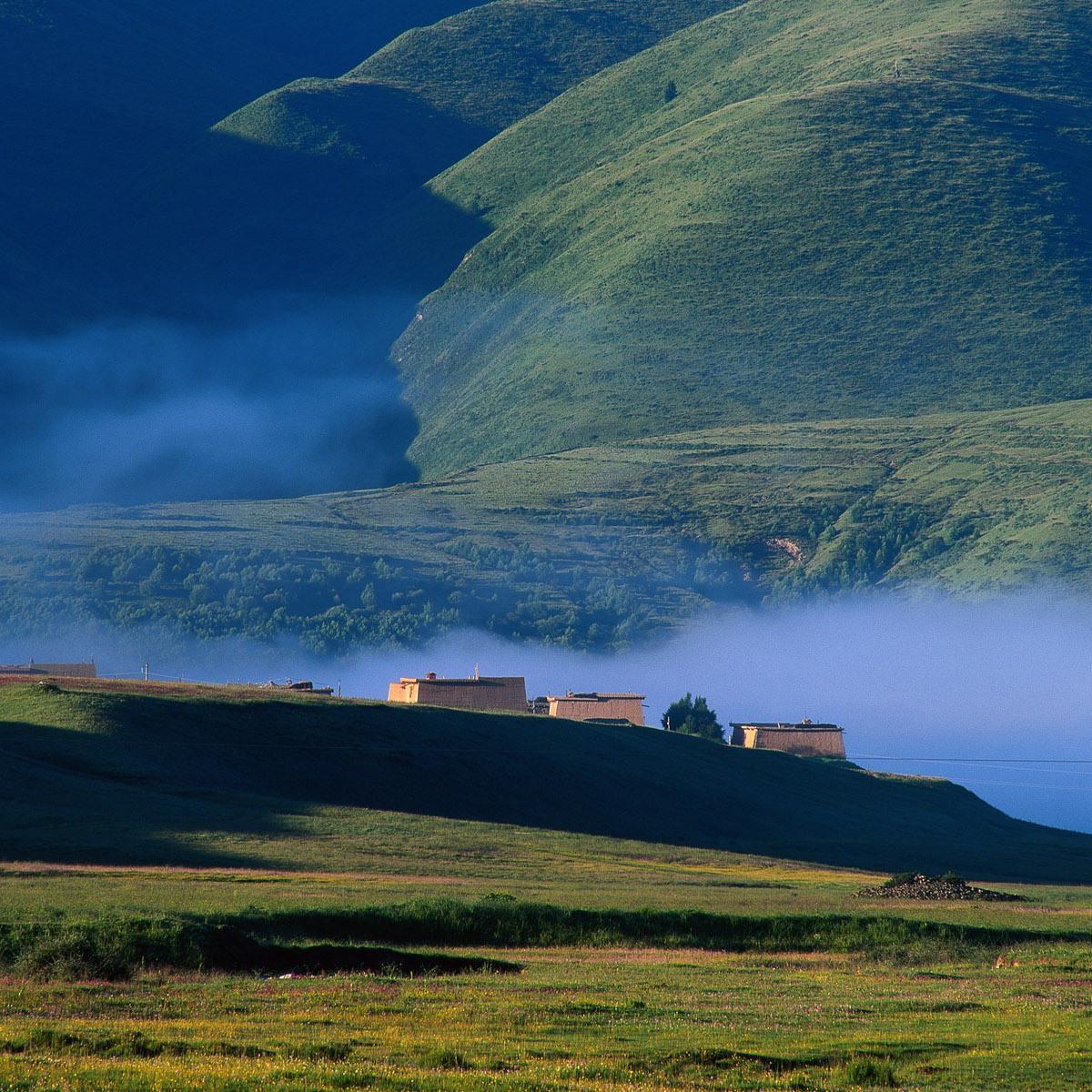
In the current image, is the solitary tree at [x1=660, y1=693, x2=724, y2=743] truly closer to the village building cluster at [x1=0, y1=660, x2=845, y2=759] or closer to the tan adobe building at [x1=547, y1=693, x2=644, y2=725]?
the village building cluster at [x1=0, y1=660, x2=845, y2=759]

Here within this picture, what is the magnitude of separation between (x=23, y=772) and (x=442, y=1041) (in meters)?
42.6

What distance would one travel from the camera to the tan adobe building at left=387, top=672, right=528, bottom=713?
108 meters

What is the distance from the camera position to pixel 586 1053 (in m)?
25.4

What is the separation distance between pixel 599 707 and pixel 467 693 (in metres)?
13.6

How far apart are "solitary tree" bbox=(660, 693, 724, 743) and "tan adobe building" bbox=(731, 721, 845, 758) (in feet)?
14.2

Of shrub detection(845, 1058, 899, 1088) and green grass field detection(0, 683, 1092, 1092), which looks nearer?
shrub detection(845, 1058, 899, 1088)

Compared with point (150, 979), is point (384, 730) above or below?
above

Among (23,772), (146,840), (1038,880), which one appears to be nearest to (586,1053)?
(146,840)

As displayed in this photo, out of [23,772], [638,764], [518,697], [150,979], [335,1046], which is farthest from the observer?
[518,697]

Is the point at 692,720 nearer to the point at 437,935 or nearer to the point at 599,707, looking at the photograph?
the point at 599,707

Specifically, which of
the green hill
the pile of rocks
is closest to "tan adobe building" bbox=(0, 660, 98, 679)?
the green hill

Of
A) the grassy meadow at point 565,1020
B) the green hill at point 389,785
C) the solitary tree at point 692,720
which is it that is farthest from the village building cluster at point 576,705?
the grassy meadow at point 565,1020

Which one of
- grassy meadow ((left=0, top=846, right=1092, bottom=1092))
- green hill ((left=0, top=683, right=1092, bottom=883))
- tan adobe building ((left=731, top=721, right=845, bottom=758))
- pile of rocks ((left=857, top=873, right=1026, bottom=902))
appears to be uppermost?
tan adobe building ((left=731, top=721, right=845, bottom=758))

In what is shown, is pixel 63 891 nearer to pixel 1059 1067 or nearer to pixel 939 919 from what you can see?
pixel 939 919
